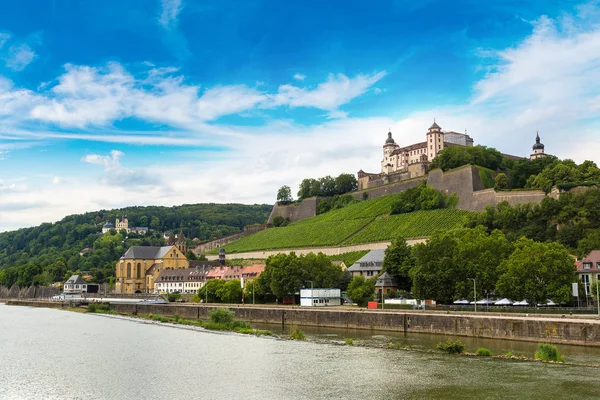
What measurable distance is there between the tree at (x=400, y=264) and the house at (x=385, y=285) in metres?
Answer: 1.07

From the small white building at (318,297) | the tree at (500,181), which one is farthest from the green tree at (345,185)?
the small white building at (318,297)

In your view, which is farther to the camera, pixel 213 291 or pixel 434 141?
pixel 434 141

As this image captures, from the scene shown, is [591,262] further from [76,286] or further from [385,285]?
[76,286]

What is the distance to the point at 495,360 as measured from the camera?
3253cm

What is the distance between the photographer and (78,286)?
118000 millimetres

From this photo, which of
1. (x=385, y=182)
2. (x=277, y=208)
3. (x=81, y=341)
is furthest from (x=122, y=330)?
(x=277, y=208)

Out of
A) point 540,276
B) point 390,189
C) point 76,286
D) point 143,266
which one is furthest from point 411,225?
point 76,286

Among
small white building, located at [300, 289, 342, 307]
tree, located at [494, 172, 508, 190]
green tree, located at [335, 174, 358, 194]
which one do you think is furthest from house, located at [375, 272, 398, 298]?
green tree, located at [335, 174, 358, 194]

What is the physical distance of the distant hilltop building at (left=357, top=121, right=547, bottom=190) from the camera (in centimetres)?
11275

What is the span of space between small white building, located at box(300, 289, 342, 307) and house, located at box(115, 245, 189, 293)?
172 ft

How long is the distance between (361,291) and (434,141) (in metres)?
60.1

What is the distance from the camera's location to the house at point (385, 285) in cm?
6425

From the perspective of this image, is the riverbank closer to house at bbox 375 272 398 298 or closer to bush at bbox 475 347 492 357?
bush at bbox 475 347 492 357

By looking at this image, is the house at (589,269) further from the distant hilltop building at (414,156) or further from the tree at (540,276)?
the distant hilltop building at (414,156)
